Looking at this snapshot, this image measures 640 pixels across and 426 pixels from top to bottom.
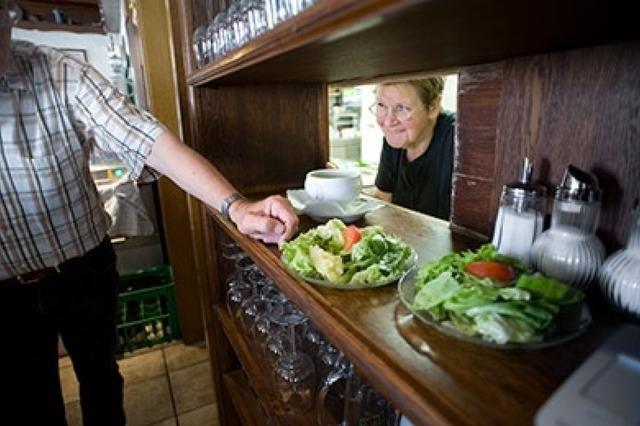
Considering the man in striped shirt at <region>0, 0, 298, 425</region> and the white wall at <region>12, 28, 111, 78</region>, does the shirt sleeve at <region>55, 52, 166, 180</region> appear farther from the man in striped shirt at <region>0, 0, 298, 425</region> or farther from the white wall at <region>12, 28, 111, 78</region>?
the white wall at <region>12, 28, 111, 78</region>

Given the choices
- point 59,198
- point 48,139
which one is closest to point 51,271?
point 59,198

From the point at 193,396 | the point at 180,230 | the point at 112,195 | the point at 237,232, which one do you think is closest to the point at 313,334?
the point at 237,232

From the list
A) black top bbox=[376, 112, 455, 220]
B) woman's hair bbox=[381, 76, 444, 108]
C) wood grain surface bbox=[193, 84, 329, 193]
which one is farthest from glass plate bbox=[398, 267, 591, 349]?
woman's hair bbox=[381, 76, 444, 108]

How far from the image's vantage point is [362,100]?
3189mm

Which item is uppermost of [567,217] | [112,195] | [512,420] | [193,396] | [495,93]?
[495,93]

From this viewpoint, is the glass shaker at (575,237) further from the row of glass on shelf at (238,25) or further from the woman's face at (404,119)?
the woman's face at (404,119)

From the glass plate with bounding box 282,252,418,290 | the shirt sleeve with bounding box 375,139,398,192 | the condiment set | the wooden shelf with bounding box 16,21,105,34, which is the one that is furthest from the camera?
the wooden shelf with bounding box 16,21,105,34

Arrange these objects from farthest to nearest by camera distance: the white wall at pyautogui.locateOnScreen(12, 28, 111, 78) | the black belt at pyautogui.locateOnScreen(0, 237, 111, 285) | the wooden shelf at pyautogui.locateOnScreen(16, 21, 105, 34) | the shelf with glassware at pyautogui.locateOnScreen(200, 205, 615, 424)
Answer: the white wall at pyautogui.locateOnScreen(12, 28, 111, 78) → the wooden shelf at pyautogui.locateOnScreen(16, 21, 105, 34) → the black belt at pyautogui.locateOnScreen(0, 237, 111, 285) → the shelf with glassware at pyautogui.locateOnScreen(200, 205, 615, 424)

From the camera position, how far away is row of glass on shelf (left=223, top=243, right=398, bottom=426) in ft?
2.39

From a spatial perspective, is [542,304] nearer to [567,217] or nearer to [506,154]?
[567,217]

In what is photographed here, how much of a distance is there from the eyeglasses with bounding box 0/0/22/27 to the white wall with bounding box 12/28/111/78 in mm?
3257

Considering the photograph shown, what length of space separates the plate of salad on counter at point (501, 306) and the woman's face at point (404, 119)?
1.00 meters

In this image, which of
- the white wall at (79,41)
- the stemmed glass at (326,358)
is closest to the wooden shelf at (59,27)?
the white wall at (79,41)

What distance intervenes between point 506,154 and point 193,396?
1.83 meters
